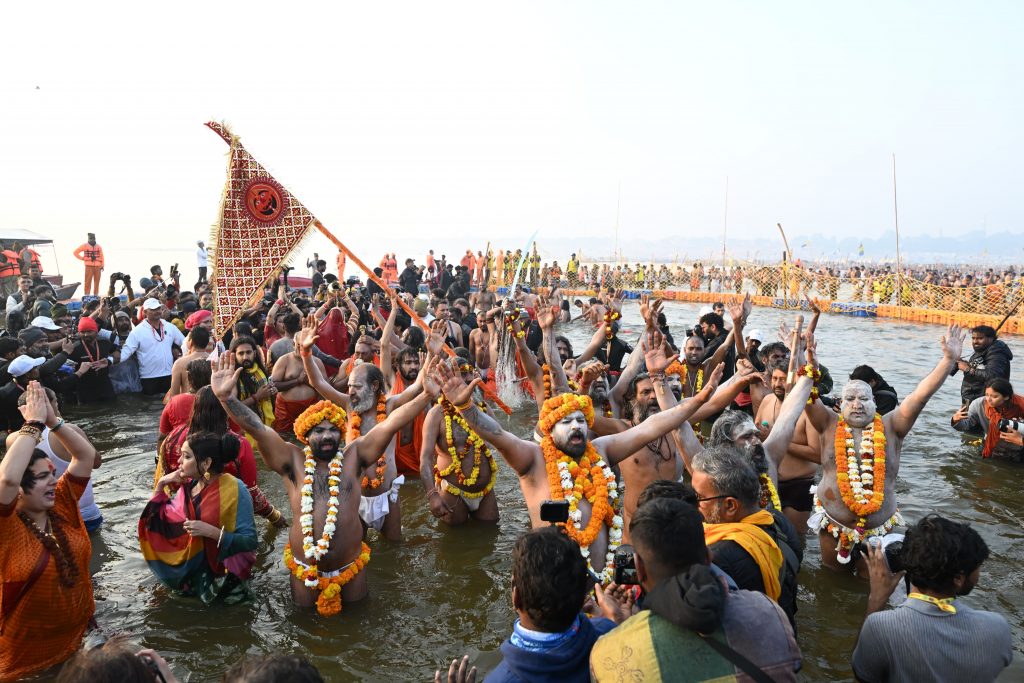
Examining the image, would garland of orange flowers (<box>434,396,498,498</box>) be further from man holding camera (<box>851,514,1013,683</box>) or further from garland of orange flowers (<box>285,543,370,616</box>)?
man holding camera (<box>851,514,1013,683</box>)

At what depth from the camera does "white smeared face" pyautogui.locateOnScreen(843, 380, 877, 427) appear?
5.69 m

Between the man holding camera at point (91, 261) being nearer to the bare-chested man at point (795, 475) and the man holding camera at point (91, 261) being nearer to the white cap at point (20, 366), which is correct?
the white cap at point (20, 366)

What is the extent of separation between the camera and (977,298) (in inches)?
1084

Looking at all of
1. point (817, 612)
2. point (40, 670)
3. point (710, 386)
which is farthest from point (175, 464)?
point (817, 612)

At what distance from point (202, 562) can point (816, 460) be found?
16.5 ft

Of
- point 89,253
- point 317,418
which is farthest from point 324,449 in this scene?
point 89,253

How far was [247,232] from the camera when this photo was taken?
22.6 feet

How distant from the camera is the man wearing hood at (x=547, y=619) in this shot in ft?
8.56

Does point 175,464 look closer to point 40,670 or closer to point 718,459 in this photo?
point 40,670

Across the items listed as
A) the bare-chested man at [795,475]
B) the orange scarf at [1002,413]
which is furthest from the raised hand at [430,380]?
the orange scarf at [1002,413]

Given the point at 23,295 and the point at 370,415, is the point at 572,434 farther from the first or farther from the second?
the point at 23,295

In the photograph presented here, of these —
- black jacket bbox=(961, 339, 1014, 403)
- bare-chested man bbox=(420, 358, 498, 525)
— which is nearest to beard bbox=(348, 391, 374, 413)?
bare-chested man bbox=(420, 358, 498, 525)

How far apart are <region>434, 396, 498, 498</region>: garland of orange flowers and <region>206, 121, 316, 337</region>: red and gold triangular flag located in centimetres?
217

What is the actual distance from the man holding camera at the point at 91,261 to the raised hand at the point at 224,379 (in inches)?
646
